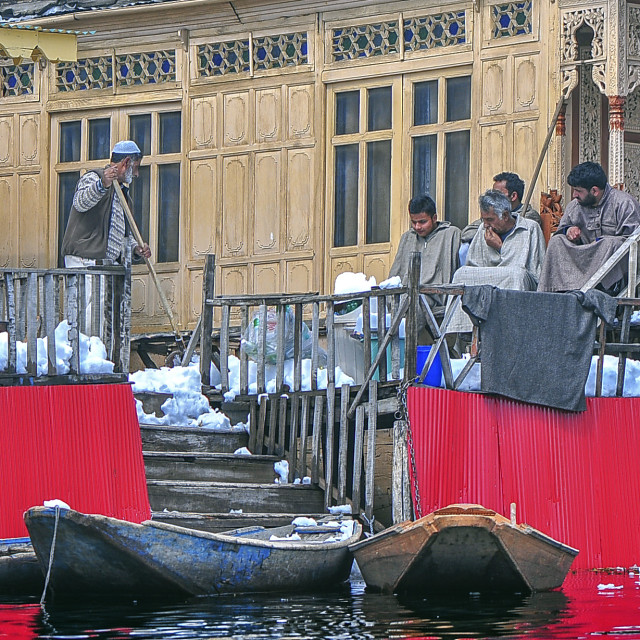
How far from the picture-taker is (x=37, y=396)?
15.6 metres

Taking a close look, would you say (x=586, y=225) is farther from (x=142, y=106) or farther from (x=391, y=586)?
(x=142, y=106)

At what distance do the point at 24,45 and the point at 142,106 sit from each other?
4.40 m

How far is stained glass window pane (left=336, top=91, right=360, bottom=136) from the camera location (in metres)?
20.3

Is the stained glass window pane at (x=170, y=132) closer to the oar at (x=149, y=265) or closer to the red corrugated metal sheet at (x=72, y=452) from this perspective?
the oar at (x=149, y=265)

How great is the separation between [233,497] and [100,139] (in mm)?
6221

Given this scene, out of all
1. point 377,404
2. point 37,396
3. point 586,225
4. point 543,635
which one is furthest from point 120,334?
point 543,635

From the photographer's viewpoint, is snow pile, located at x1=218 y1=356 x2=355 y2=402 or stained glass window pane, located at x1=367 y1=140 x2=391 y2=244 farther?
stained glass window pane, located at x1=367 y1=140 x2=391 y2=244

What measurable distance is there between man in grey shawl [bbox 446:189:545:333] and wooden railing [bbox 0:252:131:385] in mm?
3159

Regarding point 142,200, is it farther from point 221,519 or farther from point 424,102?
point 221,519

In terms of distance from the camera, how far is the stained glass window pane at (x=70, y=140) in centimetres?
2178

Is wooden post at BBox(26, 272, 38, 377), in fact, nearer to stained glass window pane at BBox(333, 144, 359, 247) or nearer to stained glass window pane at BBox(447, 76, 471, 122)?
stained glass window pane at BBox(333, 144, 359, 247)

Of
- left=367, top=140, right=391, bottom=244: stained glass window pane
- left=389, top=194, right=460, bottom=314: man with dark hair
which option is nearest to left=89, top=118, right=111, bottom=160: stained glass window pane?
left=367, top=140, right=391, bottom=244: stained glass window pane

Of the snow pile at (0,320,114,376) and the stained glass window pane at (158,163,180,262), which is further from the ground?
the stained glass window pane at (158,163,180,262)

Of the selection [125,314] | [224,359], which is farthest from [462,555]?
[224,359]
